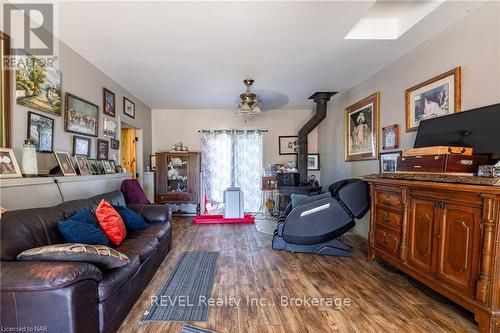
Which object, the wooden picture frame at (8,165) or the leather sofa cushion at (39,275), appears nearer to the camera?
the leather sofa cushion at (39,275)

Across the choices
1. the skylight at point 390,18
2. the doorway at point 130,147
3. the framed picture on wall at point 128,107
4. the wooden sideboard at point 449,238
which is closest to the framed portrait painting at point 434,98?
the skylight at point 390,18

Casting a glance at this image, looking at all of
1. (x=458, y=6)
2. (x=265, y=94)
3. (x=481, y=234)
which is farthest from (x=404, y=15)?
(x=265, y=94)

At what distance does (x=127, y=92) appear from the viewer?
4.12 metres

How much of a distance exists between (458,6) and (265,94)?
9.39 ft

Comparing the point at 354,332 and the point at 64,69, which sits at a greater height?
the point at 64,69

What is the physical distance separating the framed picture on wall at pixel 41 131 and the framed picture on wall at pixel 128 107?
175 centimetres

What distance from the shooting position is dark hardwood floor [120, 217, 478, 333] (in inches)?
65.7

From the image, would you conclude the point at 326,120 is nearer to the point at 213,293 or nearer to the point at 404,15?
the point at 404,15

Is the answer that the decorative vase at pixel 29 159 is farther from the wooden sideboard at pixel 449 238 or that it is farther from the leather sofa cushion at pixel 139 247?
the wooden sideboard at pixel 449 238

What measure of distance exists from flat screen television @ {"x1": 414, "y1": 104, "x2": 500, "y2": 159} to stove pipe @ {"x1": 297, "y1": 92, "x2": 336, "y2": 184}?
2280mm

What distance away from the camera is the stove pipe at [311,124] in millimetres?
4391

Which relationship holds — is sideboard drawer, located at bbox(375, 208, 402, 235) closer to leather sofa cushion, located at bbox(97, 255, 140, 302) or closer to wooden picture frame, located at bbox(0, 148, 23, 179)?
leather sofa cushion, located at bbox(97, 255, 140, 302)

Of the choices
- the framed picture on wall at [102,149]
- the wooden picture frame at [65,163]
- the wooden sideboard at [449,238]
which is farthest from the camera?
the framed picture on wall at [102,149]

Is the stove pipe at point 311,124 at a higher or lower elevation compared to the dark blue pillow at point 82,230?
higher
